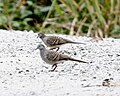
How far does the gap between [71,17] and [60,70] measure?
5.27m

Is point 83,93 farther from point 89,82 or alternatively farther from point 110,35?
point 110,35

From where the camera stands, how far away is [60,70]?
7586mm

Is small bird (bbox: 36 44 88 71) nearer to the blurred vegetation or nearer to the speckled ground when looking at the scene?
the speckled ground

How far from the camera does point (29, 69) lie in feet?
24.9

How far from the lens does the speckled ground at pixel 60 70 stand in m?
6.36

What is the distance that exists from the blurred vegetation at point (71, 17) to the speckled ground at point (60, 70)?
217 centimetres

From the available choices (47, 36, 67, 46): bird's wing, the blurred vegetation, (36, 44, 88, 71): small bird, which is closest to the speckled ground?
(36, 44, 88, 71): small bird

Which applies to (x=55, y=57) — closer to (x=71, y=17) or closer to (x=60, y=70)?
(x=60, y=70)

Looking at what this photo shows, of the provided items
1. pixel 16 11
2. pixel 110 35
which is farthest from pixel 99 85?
pixel 16 11

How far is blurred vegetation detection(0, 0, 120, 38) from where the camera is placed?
12.2 metres

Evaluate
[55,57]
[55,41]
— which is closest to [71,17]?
[55,41]

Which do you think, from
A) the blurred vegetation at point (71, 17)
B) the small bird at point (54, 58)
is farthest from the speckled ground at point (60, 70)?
the blurred vegetation at point (71, 17)

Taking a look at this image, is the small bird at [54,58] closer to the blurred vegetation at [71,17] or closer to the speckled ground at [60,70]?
the speckled ground at [60,70]

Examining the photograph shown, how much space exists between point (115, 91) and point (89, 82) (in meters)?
0.58
